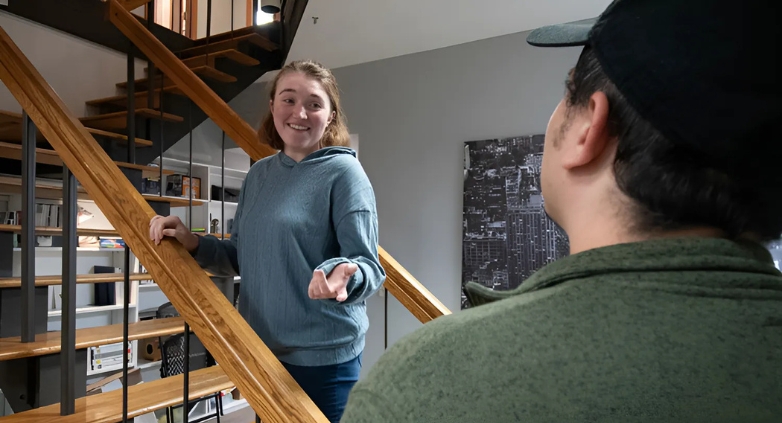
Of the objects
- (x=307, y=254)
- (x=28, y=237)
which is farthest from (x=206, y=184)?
(x=307, y=254)

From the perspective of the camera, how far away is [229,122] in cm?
193

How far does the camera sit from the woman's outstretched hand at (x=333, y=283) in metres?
0.76

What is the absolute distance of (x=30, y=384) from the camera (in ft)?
4.57

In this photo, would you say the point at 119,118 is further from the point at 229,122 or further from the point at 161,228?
the point at 161,228

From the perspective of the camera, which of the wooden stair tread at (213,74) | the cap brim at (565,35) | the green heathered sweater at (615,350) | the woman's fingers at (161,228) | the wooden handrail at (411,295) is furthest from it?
the wooden stair tread at (213,74)

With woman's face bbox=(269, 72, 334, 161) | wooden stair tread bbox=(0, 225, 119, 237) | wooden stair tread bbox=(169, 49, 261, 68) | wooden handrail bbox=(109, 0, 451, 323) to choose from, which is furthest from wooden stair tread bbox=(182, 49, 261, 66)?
woman's face bbox=(269, 72, 334, 161)

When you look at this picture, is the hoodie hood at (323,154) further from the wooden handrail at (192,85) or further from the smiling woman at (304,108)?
the wooden handrail at (192,85)

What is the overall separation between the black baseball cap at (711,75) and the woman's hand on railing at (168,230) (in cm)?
94

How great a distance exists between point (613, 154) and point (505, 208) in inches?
100

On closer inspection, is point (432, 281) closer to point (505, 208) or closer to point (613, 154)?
point (505, 208)

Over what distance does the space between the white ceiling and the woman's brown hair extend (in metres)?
1.61

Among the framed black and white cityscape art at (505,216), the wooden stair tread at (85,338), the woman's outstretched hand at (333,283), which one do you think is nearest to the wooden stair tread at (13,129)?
the wooden stair tread at (85,338)

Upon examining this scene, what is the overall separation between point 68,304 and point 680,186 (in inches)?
59.6

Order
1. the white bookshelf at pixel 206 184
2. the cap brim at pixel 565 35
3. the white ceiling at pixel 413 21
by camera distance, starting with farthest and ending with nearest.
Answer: the white bookshelf at pixel 206 184, the white ceiling at pixel 413 21, the cap brim at pixel 565 35
